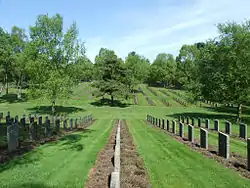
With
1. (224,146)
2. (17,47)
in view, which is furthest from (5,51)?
(224,146)

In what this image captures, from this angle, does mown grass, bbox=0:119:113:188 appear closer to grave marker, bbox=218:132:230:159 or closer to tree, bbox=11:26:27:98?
grave marker, bbox=218:132:230:159

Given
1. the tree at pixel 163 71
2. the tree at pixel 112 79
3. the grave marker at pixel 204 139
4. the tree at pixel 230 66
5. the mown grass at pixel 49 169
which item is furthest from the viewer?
the tree at pixel 163 71

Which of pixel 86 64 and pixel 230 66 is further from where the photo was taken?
pixel 86 64

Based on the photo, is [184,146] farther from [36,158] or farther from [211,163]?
[36,158]

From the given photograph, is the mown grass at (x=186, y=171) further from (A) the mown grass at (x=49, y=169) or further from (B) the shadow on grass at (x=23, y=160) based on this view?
(B) the shadow on grass at (x=23, y=160)

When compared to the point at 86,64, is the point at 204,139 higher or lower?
lower

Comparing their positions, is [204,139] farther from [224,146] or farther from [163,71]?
[163,71]

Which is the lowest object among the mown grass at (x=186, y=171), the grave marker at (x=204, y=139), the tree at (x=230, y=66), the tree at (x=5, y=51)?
the mown grass at (x=186, y=171)

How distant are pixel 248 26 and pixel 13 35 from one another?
57.8 metres

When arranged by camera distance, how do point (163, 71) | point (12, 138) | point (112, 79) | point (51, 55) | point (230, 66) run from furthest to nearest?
point (163, 71) < point (112, 79) < point (51, 55) < point (230, 66) < point (12, 138)

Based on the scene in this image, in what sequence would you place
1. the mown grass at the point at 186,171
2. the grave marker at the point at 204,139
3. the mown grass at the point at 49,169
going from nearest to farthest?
the mown grass at the point at 49,169
the mown grass at the point at 186,171
the grave marker at the point at 204,139

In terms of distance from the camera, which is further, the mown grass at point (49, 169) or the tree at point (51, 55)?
the tree at point (51, 55)

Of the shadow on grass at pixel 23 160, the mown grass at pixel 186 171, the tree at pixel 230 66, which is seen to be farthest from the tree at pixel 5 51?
the mown grass at pixel 186 171

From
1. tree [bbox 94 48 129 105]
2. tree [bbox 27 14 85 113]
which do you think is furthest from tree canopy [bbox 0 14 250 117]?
tree [bbox 94 48 129 105]
